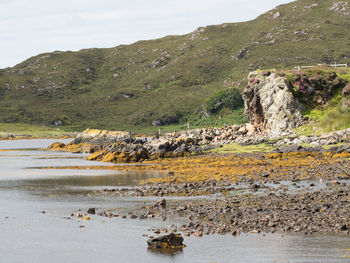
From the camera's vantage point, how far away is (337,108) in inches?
3113

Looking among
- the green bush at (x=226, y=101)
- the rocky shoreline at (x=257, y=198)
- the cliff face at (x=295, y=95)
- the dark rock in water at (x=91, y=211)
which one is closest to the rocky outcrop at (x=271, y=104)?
the cliff face at (x=295, y=95)

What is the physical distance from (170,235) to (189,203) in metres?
9.51

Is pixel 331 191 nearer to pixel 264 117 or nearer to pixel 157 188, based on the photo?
pixel 157 188

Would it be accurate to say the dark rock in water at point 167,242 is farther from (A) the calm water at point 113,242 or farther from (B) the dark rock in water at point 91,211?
(B) the dark rock in water at point 91,211

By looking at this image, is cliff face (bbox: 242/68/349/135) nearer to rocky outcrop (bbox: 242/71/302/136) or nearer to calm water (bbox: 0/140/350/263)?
rocky outcrop (bbox: 242/71/302/136)

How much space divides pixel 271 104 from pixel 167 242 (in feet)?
221

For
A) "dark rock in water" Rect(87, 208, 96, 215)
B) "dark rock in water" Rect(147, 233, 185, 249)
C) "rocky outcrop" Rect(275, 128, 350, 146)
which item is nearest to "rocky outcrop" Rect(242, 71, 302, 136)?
"rocky outcrop" Rect(275, 128, 350, 146)

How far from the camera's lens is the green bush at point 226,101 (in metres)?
193

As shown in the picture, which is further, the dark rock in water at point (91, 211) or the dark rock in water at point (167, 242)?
the dark rock in water at point (91, 211)

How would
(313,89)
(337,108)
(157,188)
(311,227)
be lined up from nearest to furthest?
1. (311,227)
2. (157,188)
3. (337,108)
4. (313,89)

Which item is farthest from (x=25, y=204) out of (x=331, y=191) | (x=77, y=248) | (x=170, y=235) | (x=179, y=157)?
(x=179, y=157)

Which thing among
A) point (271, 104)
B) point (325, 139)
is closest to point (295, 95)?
point (271, 104)

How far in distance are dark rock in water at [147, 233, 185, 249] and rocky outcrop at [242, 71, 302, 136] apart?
60.5m

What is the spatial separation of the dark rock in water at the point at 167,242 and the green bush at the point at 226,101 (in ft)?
565
